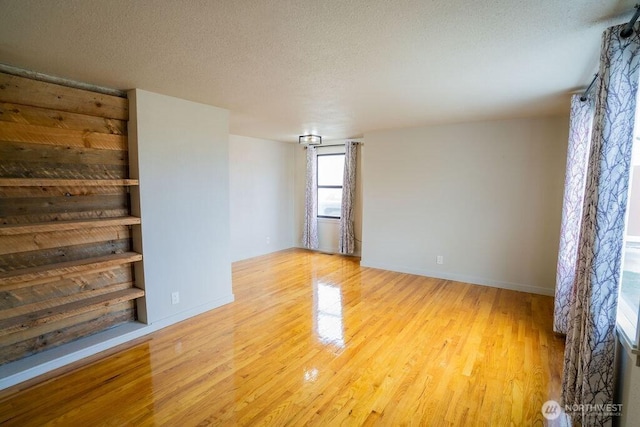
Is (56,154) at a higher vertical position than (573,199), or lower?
higher

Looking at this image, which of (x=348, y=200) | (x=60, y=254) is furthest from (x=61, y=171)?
(x=348, y=200)

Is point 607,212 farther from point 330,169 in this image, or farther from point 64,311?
point 330,169

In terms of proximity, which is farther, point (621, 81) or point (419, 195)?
point (419, 195)

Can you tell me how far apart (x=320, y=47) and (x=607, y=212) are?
187 centimetres

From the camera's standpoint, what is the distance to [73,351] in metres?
2.55

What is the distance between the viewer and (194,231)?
3414 mm

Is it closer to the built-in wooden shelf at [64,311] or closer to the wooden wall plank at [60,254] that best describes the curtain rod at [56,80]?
the wooden wall plank at [60,254]

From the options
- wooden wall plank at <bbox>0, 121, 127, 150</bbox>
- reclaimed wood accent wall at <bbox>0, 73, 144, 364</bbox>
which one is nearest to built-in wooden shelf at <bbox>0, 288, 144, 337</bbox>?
reclaimed wood accent wall at <bbox>0, 73, 144, 364</bbox>

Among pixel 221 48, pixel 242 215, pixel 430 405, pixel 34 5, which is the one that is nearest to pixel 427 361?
pixel 430 405

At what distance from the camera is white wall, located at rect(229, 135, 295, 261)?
19.1ft

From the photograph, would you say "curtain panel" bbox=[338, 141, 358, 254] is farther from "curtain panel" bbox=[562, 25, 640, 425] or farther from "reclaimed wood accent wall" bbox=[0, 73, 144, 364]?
"curtain panel" bbox=[562, 25, 640, 425]

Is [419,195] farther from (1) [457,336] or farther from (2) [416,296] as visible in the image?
(1) [457,336]

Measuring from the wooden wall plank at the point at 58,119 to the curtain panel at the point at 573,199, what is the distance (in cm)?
423

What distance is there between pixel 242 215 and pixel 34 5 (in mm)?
4562
